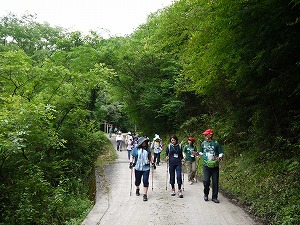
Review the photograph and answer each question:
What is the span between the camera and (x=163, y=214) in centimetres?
622

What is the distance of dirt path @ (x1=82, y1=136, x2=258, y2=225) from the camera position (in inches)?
229

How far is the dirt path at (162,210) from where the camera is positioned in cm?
580

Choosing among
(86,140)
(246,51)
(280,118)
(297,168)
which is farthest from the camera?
(86,140)

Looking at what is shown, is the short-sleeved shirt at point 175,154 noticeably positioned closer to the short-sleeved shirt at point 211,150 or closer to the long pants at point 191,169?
the short-sleeved shirt at point 211,150

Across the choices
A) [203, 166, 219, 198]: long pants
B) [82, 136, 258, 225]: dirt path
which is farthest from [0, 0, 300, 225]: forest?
[203, 166, 219, 198]: long pants

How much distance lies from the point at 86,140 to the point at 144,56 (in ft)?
32.5

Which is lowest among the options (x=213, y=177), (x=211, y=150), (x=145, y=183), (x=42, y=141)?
(x=145, y=183)

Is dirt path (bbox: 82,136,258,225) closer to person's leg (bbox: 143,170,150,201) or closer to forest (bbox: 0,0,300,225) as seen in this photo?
person's leg (bbox: 143,170,150,201)

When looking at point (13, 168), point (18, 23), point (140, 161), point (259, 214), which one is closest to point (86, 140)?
point (13, 168)

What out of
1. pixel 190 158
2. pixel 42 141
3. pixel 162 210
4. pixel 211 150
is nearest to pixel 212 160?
pixel 211 150

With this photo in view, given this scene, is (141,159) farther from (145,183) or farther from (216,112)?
(216,112)

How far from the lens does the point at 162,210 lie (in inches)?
257

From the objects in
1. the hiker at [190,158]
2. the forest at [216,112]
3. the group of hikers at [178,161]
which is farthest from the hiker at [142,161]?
the hiker at [190,158]

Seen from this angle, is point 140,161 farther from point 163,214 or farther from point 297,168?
point 297,168
